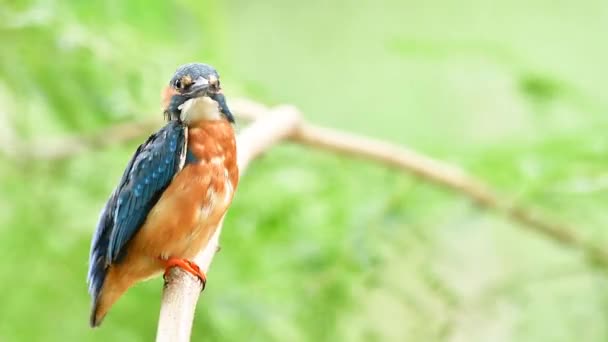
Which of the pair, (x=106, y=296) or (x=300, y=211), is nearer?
(x=106, y=296)

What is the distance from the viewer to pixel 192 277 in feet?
4.19

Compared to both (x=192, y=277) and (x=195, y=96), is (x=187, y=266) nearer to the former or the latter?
(x=192, y=277)

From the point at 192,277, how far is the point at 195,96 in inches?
7.5

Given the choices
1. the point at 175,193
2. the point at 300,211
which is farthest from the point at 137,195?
the point at 300,211

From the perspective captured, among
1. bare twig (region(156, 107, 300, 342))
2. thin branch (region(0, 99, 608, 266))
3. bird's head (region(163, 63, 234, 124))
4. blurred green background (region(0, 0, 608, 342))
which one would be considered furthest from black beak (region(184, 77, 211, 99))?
thin branch (region(0, 99, 608, 266))

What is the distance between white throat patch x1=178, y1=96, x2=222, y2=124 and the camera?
1323 mm

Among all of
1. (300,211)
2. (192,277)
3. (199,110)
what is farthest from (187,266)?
(300,211)

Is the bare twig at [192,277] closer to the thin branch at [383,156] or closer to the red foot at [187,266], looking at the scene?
the red foot at [187,266]

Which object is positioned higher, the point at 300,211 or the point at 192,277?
the point at 300,211

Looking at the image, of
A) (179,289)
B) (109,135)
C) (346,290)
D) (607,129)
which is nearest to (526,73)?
(607,129)

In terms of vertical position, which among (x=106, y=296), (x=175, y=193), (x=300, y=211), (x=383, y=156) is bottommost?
(x=106, y=296)

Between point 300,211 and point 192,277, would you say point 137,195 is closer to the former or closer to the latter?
point 192,277

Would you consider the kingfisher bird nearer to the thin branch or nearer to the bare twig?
the bare twig

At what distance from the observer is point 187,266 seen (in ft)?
4.33
